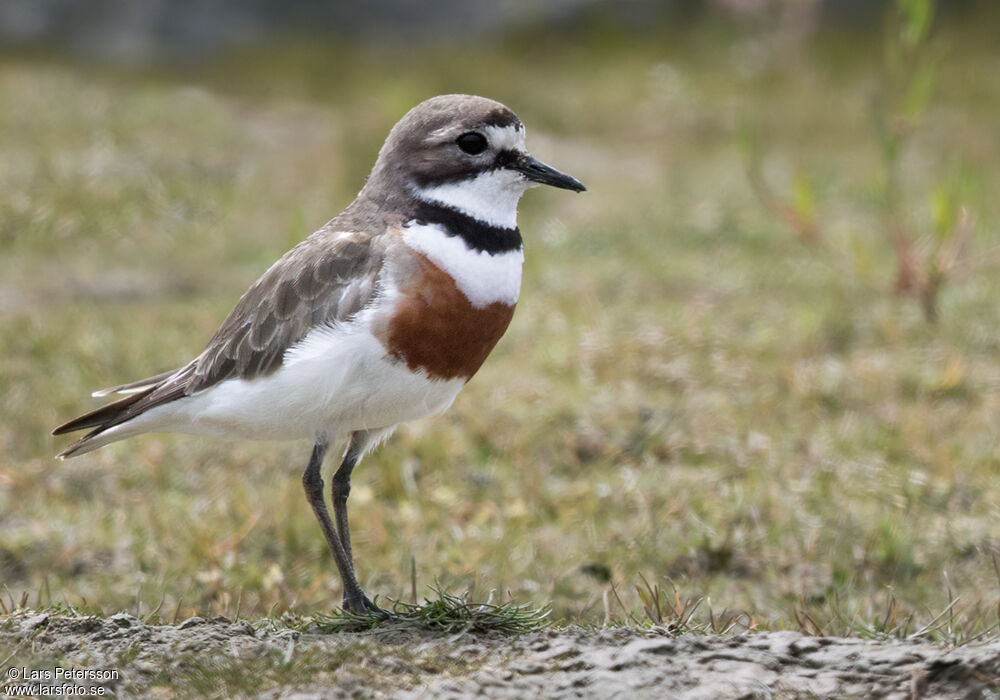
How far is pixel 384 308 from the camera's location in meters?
3.04

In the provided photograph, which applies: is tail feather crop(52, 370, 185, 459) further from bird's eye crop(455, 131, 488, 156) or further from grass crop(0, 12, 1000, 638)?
bird's eye crop(455, 131, 488, 156)

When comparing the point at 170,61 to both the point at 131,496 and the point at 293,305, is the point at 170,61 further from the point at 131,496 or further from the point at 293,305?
the point at 293,305

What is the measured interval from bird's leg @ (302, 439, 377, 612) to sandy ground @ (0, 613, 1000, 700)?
349mm

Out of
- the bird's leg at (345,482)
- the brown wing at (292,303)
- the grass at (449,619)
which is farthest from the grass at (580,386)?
the brown wing at (292,303)

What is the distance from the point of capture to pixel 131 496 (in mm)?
4883

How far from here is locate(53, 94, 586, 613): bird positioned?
3057 millimetres

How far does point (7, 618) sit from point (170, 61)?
1161 cm

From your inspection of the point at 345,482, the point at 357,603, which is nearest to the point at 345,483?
the point at 345,482

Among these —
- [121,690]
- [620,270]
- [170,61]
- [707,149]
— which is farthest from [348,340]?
[170,61]

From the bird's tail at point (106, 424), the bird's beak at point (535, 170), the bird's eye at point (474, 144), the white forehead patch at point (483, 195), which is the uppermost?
the bird's eye at point (474, 144)

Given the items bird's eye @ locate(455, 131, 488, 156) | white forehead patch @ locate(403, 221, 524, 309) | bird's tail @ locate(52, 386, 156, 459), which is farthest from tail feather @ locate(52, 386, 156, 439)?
bird's eye @ locate(455, 131, 488, 156)

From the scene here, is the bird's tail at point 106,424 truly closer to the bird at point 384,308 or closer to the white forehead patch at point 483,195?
the bird at point 384,308

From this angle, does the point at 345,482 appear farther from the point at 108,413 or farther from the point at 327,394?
the point at 108,413

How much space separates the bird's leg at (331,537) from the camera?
3.26m
